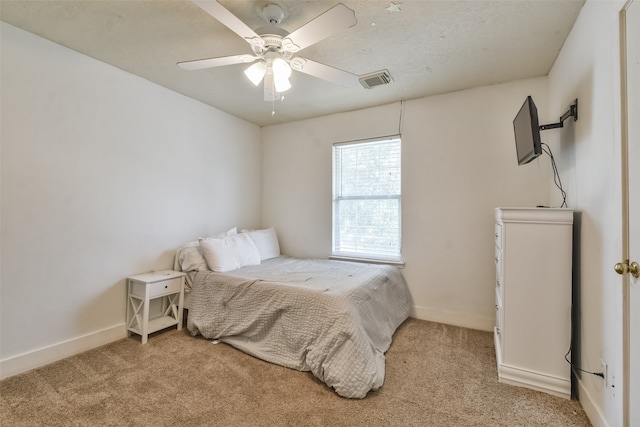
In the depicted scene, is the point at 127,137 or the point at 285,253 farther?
the point at 285,253

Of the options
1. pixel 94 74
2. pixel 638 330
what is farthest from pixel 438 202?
pixel 94 74

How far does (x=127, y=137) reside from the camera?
2.61 metres

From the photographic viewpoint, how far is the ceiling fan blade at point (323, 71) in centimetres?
188

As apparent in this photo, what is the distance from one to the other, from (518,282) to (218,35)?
8.66ft

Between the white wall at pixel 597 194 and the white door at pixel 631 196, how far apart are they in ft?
0.11

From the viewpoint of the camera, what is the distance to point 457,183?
291 cm

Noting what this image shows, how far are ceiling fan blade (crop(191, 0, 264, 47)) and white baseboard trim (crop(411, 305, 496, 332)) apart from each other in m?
2.86

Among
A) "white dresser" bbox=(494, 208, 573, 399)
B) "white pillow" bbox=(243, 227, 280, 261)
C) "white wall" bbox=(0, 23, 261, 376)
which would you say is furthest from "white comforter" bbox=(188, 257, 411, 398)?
"white dresser" bbox=(494, 208, 573, 399)

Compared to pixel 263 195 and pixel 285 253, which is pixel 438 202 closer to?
pixel 285 253

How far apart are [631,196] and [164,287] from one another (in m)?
3.13

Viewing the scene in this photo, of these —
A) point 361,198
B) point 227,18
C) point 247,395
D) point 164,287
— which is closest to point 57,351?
point 164,287

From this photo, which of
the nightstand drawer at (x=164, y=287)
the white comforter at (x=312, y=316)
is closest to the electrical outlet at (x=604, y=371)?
the white comforter at (x=312, y=316)

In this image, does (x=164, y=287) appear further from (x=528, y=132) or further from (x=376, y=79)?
(x=528, y=132)

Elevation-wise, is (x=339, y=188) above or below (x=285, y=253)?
above
